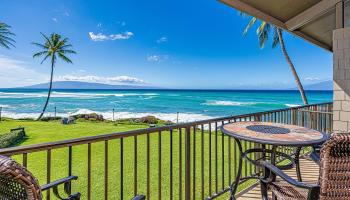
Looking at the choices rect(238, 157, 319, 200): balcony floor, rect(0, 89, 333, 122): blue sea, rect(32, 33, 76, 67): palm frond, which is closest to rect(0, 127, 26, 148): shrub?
rect(238, 157, 319, 200): balcony floor

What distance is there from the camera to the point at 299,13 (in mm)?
3912

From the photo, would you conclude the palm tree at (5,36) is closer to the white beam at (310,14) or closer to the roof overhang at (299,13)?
the roof overhang at (299,13)

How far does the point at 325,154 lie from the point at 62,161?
5.60 meters

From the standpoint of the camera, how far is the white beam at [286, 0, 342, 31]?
11.6 ft

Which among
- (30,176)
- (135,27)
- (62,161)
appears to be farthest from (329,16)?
(135,27)

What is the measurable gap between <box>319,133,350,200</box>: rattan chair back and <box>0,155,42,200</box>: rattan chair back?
4.12ft

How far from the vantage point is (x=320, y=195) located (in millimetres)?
1079

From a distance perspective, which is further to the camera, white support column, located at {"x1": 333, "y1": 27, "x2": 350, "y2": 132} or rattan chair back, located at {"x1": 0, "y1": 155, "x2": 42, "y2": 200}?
white support column, located at {"x1": 333, "y1": 27, "x2": 350, "y2": 132}

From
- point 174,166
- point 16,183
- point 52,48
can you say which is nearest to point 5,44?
point 52,48

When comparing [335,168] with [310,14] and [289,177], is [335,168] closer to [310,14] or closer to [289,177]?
[289,177]

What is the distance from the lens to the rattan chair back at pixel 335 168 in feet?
3.25

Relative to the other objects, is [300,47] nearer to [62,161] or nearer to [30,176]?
[62,161]

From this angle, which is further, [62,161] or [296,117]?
[62,161]

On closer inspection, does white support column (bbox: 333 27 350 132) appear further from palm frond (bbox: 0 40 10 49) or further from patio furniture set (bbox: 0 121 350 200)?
palm frond (bbox: 0 40 10 49)
